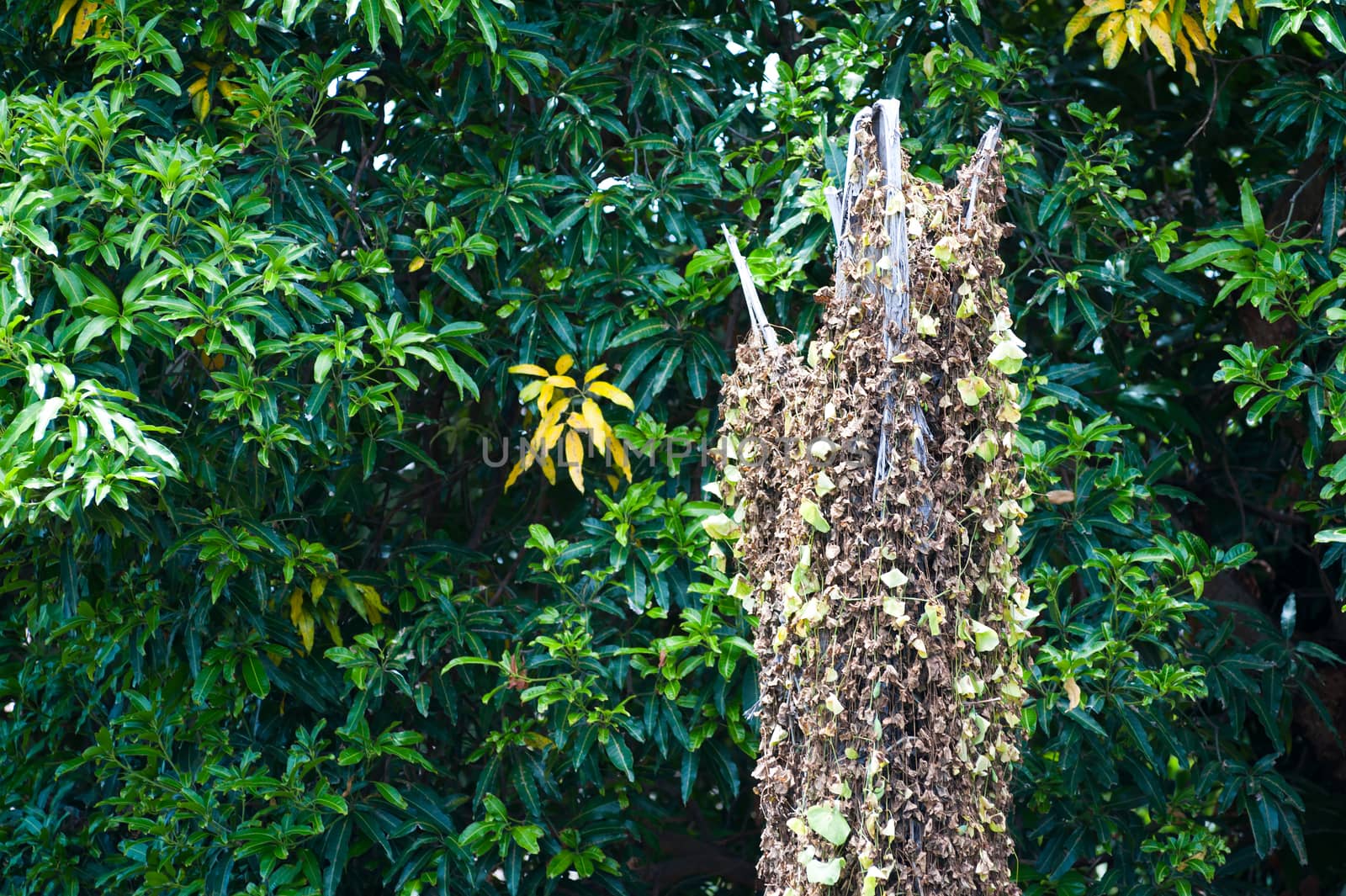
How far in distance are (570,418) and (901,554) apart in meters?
1.19

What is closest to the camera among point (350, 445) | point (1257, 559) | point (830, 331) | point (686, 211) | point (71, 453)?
point (830, 331)

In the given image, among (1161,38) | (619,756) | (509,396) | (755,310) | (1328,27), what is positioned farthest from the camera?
(509,396)

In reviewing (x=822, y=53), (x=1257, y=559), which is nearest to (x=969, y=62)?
(x=822, y=53)

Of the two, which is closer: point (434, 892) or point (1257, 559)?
point (434, 892)

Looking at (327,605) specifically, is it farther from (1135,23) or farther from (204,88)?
(1135,23)

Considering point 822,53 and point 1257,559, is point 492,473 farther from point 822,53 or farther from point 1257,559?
point 1257,559

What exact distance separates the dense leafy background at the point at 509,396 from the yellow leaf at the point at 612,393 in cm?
7

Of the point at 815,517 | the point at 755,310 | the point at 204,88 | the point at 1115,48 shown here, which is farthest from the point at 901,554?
the point at 204,88

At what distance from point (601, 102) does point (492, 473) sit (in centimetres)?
104

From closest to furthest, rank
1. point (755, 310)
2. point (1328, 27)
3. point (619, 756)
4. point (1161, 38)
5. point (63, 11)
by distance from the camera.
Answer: point (755, 310), point (1328, 27), point (1161, 38), point (619, 756), point (63, 11)

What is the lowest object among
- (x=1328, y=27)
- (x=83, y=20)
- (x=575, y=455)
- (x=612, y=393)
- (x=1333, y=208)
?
(x=575, y=455)

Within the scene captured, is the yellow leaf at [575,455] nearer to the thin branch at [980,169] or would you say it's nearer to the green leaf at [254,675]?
the green leaf at [254,675]

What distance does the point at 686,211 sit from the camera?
3332mm

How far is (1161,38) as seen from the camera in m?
2.78
